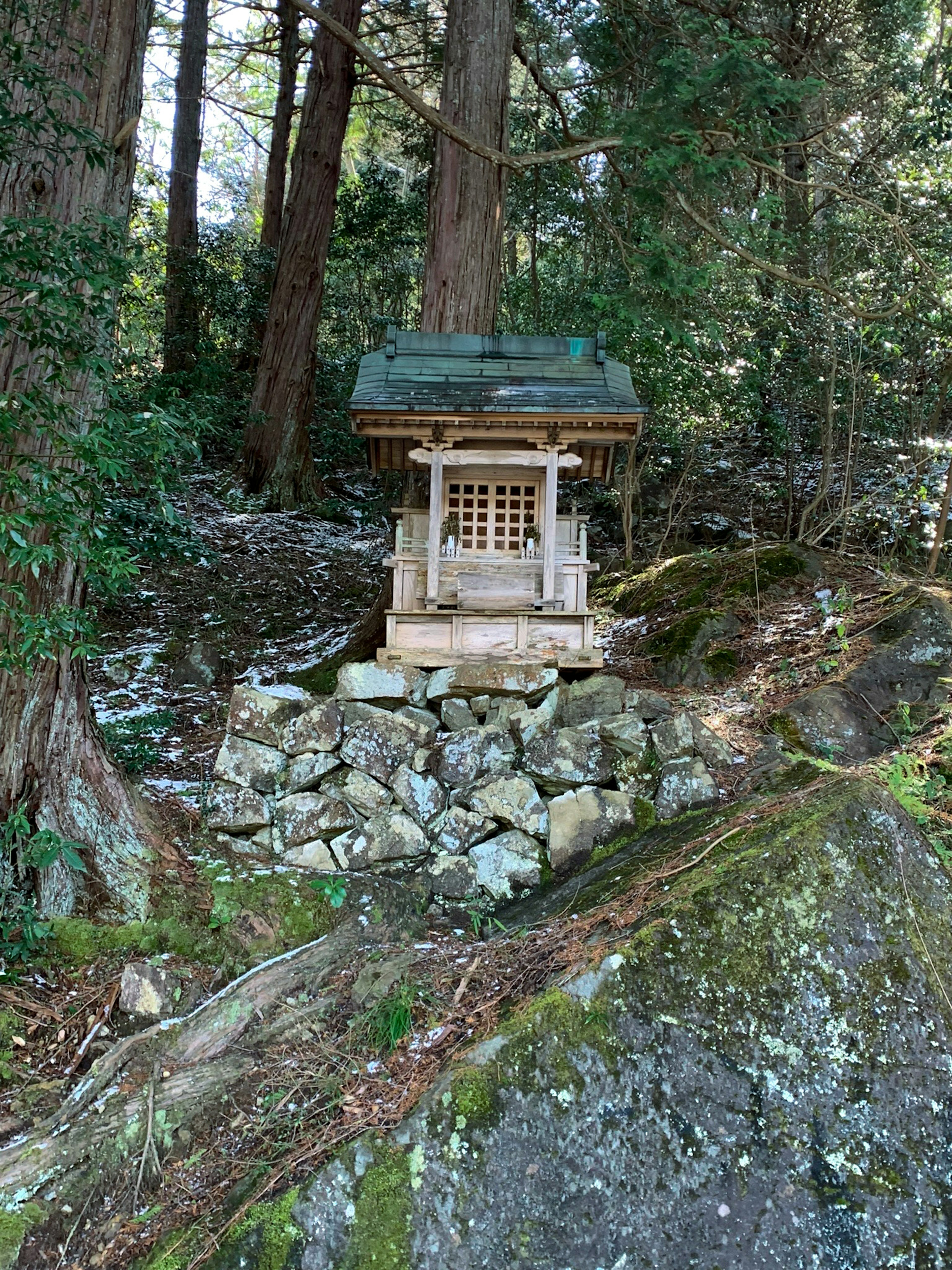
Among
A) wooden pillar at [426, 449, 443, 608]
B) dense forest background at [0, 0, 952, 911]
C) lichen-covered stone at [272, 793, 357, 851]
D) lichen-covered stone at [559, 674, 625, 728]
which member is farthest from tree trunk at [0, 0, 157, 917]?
lichen-covered stone at [559, 674, 625, 728]

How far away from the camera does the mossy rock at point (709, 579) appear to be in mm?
7973

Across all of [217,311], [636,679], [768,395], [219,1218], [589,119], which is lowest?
[219,1218]

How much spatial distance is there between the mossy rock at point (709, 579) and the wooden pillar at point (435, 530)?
307 centimetres

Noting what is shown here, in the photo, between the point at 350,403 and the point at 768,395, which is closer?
the point at 350,403

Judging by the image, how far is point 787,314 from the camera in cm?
1058

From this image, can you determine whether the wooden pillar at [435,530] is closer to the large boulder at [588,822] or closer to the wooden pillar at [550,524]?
the wooden pillar at [550,524]

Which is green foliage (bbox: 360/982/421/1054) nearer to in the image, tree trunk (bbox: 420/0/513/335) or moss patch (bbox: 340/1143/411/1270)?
moss patch (bbox: 340/1143/411/1270)

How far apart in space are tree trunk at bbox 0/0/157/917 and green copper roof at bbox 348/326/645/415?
1694 mm

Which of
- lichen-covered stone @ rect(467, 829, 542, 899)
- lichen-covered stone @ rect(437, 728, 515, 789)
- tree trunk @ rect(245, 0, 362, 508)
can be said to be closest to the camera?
lichen-covered stone @ rect(467, 829, 542, 899)

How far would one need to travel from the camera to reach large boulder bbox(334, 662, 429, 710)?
5422 mm

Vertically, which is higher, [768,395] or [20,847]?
[768,395]

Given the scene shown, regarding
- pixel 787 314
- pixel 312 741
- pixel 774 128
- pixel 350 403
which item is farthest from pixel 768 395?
pixel 312 741

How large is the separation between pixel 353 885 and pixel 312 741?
0.89m

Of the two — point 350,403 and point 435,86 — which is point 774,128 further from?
point 435,86
